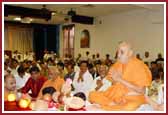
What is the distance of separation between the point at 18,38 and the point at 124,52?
9.69 meters

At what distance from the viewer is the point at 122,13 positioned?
8.28m

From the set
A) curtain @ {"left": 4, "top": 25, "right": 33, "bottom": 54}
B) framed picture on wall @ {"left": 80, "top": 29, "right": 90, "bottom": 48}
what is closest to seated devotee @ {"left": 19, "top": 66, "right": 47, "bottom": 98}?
framed picture on wall @ {"left": 80, "top": 29, "right": 90, "bottom": 48}

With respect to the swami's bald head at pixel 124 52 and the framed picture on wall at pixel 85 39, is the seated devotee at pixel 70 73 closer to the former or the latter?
the swami's bald head at pixel 124 52

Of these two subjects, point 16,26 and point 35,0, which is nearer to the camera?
point 35,0

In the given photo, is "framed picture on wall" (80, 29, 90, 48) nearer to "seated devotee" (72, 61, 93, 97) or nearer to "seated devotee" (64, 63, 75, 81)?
"seated devotee" (64, 63, 75, 81)

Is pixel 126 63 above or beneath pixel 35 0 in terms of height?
beneath

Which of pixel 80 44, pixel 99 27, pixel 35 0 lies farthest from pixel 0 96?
pixel 80 44

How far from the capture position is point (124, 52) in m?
2.28

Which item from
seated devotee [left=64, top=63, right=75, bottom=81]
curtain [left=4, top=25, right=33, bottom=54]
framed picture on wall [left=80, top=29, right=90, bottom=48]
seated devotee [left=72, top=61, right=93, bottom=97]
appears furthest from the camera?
curtain [left=4, top=25, right=33, bottom=54]

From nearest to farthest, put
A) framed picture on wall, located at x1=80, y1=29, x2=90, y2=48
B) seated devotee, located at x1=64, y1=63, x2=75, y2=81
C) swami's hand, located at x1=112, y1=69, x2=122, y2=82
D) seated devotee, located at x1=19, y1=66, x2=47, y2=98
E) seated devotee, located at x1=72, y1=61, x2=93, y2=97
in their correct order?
1. swami's hand, located at x1=112, y1=69, x2=122, y2=82
2. seated devotee, located at x1=19, y1=66, x2=47, y2=98
3. seated devotee, located at x1=72, y1=61, x2=93, y2=97
4. seated devotee, located at x1=64, y1=63, x2=75, y2=81
5. framed picture on wall, located at x1=80, y1=29, x2=90, y2=48

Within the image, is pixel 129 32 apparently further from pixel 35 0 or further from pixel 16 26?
pixel 35 0

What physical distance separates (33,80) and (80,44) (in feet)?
21.7

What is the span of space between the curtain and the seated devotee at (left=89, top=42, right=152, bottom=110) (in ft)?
29.9

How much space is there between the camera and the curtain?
11.3 m
